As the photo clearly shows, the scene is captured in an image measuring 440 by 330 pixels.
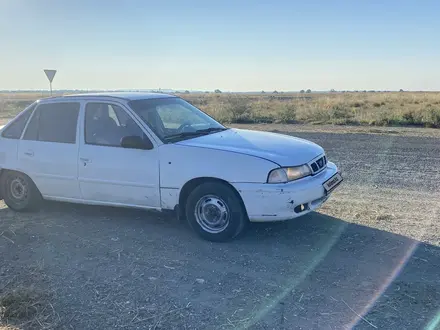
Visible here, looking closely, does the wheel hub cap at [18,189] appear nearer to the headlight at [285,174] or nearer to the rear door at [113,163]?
the rear door at [113,163]

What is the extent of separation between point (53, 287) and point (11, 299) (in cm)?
43

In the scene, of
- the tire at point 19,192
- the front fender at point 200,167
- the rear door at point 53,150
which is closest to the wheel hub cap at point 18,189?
the tire at point 19,192

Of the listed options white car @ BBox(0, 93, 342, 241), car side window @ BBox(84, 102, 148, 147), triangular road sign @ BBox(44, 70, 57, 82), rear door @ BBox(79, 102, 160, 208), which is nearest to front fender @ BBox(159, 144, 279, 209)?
white car @ BBox(0, 93, 342, 241)

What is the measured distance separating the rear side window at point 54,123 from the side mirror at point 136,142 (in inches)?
37.3

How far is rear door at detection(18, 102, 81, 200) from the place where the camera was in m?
6.04

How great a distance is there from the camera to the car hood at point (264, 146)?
16.5 ft

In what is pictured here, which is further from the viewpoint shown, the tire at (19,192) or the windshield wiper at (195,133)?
the tire at (19,192)

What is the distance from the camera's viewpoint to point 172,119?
6137mm

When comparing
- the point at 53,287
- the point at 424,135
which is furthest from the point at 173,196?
the point at 424,135

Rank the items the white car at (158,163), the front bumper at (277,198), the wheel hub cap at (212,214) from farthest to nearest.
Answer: the wheel hub cap at (212,214) < the white car at (158,163) < the front bumper at (277,198)

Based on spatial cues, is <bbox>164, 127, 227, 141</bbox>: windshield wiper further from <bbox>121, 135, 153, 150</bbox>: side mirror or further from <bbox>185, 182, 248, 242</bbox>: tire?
<bbox>185, 182, 248, 242</bbox>: tire

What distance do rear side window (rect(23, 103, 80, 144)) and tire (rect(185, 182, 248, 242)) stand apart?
1.97m

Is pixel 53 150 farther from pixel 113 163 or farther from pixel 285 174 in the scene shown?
pixel 285 174

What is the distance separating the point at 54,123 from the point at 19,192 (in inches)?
45.7
